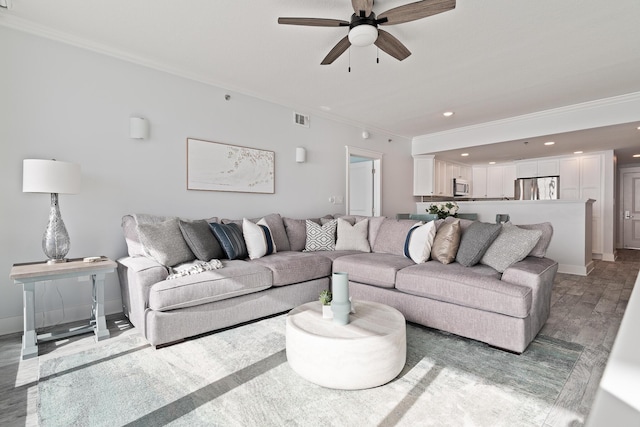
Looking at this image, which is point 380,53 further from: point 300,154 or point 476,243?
point 476,243

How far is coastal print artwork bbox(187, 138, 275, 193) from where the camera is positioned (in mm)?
3824

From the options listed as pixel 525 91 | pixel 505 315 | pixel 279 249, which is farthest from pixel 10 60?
pixel 525 91

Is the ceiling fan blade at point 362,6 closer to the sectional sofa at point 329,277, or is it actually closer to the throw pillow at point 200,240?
the sectional sofa at point 329,277

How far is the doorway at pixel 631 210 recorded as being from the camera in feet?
26.8

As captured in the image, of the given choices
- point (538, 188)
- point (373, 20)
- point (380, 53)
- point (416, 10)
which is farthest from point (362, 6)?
point (538, 188)

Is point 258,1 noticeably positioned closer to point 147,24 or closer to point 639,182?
point 147,24

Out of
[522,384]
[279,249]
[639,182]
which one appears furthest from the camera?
[639,182]

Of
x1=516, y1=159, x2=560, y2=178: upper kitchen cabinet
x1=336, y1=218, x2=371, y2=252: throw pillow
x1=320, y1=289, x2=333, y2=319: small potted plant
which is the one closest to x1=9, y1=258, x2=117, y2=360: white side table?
x1=320, y1=289, x2=333, y2=319: small potted plant

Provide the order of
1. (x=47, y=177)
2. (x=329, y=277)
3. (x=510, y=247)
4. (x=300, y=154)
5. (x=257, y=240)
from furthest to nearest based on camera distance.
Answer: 1. (x=300, y=154)
2. (x=329, y=277)
3. (x=257, y=240)
4. (x=510, y=247)
5. (x=47, y=177)

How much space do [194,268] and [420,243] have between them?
218cm

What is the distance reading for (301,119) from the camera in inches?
197

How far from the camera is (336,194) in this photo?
5.55 metres

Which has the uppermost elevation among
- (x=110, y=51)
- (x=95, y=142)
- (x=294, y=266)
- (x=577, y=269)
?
(x=110, y=51)

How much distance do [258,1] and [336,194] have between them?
3.41 meters
